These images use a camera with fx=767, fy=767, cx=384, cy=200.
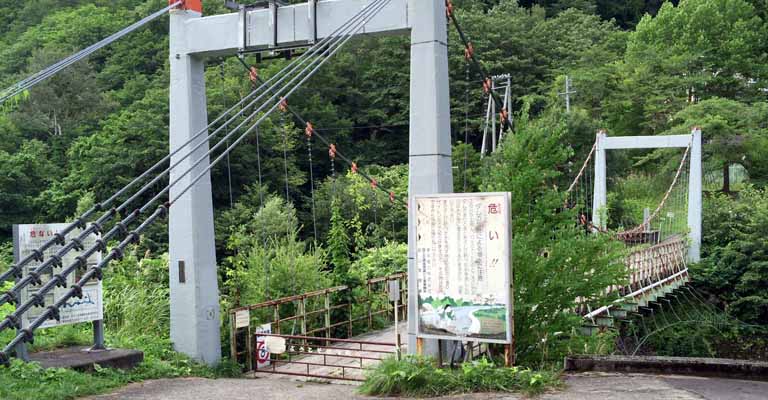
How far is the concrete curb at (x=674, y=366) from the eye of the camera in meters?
6.73

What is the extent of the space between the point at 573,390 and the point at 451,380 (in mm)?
1064

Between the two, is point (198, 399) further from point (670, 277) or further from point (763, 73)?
point (763, 73)

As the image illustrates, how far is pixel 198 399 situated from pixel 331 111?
88.4ft

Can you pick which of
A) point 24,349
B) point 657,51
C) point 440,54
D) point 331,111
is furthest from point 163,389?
point 657,51

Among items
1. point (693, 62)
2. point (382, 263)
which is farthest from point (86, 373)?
point (693, 62)

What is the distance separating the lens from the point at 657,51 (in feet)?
105

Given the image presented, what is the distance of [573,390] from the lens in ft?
21.5

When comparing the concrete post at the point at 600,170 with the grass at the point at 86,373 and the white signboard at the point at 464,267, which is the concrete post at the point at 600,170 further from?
the white signboard at the point at 464,267

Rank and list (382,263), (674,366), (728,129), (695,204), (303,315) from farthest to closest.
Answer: (728,129) → (695,204) → (382,263) → (303,315) → (674,366)

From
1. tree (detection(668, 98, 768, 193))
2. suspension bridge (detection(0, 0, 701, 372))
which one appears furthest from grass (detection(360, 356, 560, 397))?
tree (detection(668, 98, 768, 193))

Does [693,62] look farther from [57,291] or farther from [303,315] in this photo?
[57,291]

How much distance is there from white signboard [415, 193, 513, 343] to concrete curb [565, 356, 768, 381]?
112 centimetres

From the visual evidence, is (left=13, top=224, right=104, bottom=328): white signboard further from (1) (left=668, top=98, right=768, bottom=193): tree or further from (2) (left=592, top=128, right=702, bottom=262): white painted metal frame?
(1) (left=668, top=98, right=768, bottom=193): tree

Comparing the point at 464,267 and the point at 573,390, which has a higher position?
the point at 464,267
